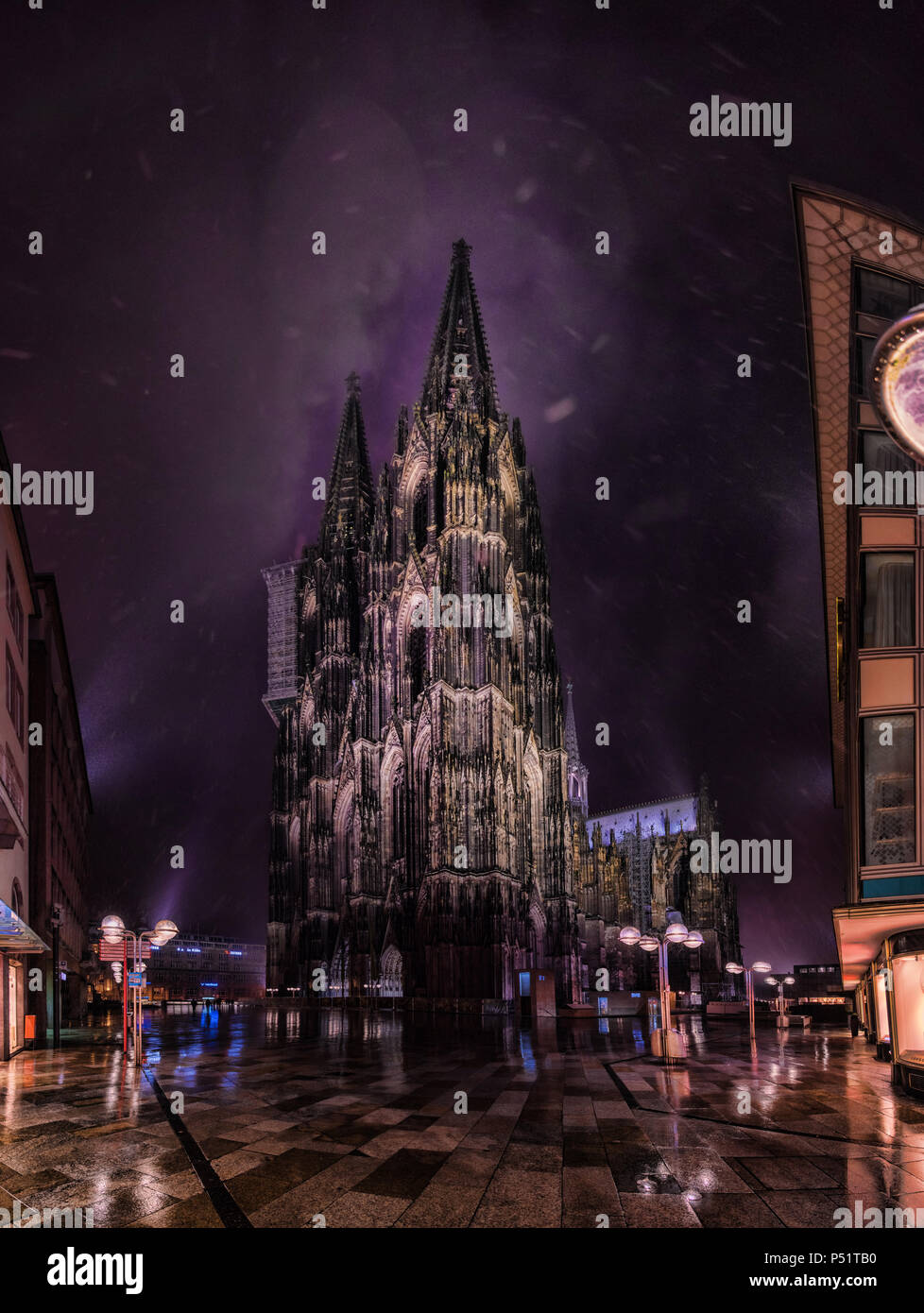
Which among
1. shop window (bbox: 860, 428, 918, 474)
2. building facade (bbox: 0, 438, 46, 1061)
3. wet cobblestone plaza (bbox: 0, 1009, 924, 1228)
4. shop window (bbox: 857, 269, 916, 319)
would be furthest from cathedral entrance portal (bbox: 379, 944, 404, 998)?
shop window (bbox: 857, 269, 916, 319)

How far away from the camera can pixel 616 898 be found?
8081 centimetres

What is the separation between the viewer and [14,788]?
2664cm

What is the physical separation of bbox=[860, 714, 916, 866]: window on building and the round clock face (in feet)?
36.3

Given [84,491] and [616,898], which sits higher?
[84,491]

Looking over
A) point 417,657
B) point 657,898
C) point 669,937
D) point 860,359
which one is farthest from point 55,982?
point 657,898

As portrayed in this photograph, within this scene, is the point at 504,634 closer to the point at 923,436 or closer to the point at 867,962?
the point at 867,962

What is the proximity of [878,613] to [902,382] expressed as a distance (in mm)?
11437

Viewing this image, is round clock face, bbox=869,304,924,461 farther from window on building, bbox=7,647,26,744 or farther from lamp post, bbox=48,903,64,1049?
Answer: lamp post, bbox=48,903,64,1049

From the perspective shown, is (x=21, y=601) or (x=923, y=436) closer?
(x=923, y=436)

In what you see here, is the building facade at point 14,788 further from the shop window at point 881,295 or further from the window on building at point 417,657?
the window on building at point 417,657

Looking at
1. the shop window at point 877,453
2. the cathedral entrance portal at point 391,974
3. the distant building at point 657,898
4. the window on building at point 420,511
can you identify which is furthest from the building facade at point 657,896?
the shop window at point 877,453

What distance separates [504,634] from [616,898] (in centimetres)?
3225
